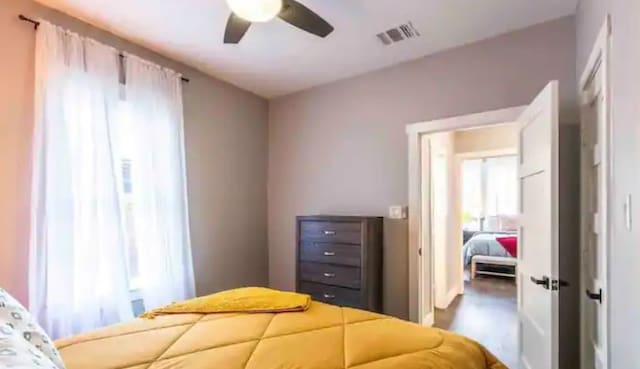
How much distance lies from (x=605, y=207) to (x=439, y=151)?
3.55 metres

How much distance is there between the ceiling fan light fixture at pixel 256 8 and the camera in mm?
1972

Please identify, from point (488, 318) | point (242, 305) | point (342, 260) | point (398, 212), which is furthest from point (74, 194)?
point (488, 318)

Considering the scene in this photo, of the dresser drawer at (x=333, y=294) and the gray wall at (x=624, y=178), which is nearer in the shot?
the gray wall at (x=624, y=178)

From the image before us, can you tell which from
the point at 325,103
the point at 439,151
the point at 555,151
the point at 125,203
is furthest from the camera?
the point at 439,151

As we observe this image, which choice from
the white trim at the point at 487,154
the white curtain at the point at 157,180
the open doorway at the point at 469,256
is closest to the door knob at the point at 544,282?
the open doorway at the point at 469,256

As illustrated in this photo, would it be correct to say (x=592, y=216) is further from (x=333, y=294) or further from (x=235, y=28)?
(x=235, y=28)

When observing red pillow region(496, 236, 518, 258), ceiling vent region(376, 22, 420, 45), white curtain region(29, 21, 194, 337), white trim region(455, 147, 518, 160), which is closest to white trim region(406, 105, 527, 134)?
ceiling vent region(376, 22, 420, 45)

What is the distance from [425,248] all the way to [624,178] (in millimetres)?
2527

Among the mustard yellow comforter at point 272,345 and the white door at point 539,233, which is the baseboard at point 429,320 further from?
the mustard yellow comforter at point 272,345

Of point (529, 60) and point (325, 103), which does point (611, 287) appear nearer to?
point (529, 60)

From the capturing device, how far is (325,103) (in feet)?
13.4

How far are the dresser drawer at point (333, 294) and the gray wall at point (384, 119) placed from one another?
351 millimetres

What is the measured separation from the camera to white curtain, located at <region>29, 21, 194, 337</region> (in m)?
2.49

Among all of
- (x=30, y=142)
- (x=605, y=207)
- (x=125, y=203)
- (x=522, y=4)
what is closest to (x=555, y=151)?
(x=605, y=207)
